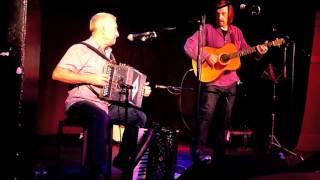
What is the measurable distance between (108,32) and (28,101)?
1.58 meters

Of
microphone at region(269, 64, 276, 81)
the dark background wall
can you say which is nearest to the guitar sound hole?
the dark background wall

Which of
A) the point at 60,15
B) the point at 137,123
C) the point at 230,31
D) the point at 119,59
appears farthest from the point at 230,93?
the point at 60,15

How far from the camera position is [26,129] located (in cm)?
365

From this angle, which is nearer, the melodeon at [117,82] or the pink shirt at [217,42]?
the melodeon at [117,82]

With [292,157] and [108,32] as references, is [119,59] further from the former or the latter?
[292,157]

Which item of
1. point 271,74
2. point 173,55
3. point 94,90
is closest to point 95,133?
point 94,90

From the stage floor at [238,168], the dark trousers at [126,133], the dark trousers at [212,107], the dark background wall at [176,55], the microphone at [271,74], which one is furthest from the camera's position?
the dark background wall at [176,55]

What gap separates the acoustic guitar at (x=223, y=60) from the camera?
20.8 ft

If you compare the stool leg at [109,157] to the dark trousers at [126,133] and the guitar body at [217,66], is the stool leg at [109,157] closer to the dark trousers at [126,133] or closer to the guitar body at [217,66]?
the dark trousers at [126,133]

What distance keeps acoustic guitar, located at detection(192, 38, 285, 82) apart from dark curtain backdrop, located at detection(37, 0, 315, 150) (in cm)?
82

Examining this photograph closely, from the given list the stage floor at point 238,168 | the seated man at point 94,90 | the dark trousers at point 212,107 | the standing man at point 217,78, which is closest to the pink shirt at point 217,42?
the standing man at point 217,78

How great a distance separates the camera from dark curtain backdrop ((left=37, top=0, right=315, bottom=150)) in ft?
24.2

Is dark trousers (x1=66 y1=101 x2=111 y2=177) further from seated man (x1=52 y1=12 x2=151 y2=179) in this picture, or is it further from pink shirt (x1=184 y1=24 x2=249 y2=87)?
pink shirt (x1=184 y1=24 x2=249 y2=87)

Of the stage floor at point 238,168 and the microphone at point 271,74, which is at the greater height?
the microphone at point 271,74
